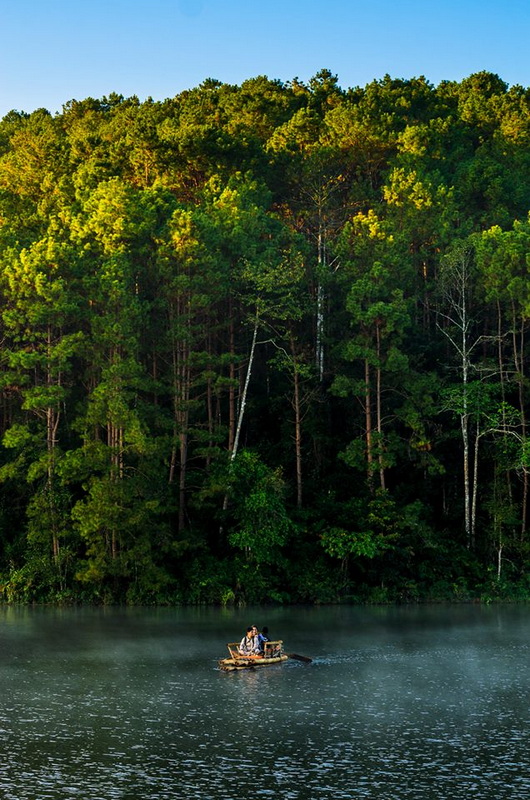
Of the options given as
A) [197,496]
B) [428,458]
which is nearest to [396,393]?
[428,458]

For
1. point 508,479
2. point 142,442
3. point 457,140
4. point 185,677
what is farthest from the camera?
point 457,140

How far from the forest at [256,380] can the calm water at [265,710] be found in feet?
21.1

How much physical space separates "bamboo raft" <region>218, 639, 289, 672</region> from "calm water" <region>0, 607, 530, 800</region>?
394 millimetres

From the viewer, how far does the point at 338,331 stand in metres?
69.5

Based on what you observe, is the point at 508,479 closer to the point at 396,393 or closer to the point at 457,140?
the point at 396,393

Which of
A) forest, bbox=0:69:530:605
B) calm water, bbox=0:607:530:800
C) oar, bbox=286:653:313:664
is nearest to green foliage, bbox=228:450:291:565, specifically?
forest, bbox=0:69:530:605

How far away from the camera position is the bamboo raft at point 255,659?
1580 inches

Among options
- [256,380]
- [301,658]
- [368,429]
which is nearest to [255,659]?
[301,658]

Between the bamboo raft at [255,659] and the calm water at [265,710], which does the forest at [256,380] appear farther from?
the bamboo raft at [255,659]

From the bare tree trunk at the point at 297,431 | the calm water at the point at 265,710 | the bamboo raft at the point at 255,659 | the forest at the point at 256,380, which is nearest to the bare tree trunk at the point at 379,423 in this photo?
the forest at the point at 256,380

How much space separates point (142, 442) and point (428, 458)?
16.6 m

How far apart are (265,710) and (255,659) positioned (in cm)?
783

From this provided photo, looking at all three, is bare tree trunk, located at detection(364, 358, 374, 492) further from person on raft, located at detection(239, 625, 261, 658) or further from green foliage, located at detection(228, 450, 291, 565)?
person on raft, located at detection(239, 625, 261, 658)

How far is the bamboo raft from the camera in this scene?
40.1 meters
